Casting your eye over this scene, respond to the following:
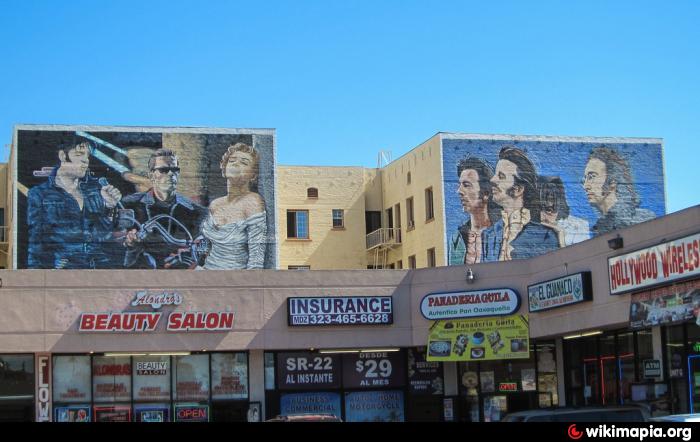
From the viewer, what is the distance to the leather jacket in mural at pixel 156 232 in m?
49.8

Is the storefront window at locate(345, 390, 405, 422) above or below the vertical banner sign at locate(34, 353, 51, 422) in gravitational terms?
below

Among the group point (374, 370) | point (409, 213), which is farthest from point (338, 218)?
point (374, 370)

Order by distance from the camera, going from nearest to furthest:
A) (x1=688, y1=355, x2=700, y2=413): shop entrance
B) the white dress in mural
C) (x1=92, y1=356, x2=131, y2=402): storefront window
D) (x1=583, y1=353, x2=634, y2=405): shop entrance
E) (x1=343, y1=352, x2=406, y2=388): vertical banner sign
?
(x1=688, y1=355, x2=700, y2=413): shop entrance, (x1=583, y1=353, x2=634, y2=405): shop entrance, (x1=92, y1=356, x2=131, y2=402): storefront window, (x1=343, y1=352, x2=406, y2=388): vertical banner sign, the white dress in mural

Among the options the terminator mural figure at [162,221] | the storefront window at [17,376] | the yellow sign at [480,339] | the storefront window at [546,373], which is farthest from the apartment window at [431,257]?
the storefront window at [17,376]

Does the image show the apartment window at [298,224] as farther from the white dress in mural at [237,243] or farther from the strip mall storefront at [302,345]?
the strip mall storefront at [302,345]

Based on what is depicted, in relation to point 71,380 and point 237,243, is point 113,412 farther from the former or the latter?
point 237,243

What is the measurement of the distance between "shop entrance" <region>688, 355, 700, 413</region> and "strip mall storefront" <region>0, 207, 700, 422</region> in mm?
3465

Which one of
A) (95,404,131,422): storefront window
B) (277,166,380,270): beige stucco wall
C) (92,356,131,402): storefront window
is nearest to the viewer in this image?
(95,404,131,422): storefront window

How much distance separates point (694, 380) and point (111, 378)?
16621 millimetres

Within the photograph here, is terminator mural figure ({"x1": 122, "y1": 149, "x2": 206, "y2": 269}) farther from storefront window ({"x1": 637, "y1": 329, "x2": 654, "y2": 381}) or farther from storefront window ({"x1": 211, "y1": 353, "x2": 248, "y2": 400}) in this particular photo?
storefront window ({"x1": 637, "y1": 329, "x2": 654, "y2": 381})

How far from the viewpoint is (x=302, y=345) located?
3075 cm

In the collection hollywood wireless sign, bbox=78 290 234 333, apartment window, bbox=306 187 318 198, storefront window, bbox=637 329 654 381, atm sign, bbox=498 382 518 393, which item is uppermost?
apartment window, bbox=306 187 318 198

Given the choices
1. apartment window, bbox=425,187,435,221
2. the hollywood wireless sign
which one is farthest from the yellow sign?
apartment window, bbox=425,187,435,221

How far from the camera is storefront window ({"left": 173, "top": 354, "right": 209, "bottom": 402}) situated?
30422mm
